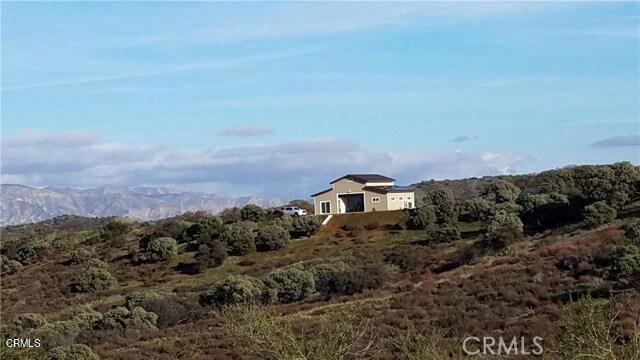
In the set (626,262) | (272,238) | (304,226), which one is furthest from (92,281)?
(626,262)

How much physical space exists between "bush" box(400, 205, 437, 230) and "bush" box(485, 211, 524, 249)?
8599 millimetres

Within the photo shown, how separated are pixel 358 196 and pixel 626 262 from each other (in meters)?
43.6

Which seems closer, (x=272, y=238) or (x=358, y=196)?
(x=272, y=238)

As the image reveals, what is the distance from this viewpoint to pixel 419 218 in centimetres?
6178

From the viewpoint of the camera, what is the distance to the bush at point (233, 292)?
3919cm

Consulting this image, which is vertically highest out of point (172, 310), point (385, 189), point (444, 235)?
point (385, 189)

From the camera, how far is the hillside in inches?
600

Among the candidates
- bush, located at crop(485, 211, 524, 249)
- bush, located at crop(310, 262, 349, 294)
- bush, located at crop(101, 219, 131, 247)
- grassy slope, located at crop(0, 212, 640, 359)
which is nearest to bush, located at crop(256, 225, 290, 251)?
grassy slope, located at crop(0, 212, 640, 359)

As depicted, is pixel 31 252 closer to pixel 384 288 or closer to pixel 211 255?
pixel 211 255

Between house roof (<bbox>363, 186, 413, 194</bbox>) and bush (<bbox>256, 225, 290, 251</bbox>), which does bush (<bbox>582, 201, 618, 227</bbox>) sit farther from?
house roof (<bbox>363, 186, 413, 194</bbox>)

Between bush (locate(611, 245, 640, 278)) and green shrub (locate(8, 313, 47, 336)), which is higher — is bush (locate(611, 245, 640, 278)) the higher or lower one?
the higher one

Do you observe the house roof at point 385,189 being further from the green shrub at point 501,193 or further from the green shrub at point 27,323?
the green shrub at point 27,323

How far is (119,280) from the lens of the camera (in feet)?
189

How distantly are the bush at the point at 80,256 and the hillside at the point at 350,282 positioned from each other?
0.14 metres
